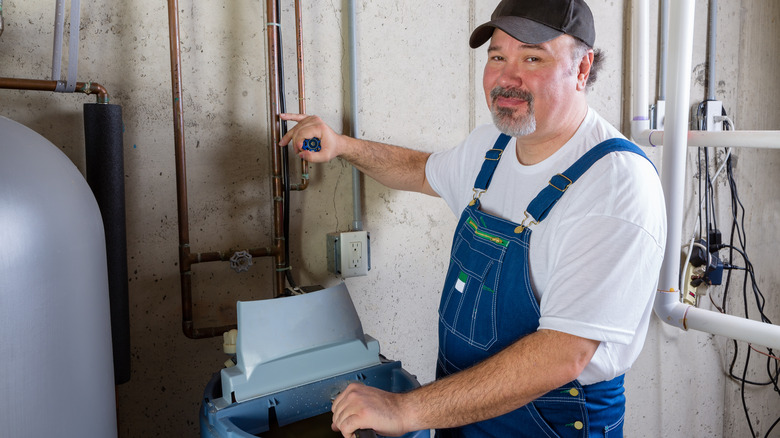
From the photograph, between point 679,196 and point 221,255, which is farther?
point 679,196

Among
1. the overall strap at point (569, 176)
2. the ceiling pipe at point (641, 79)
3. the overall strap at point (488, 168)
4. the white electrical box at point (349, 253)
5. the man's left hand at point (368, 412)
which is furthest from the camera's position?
the ceiling pipe at point (641, 79)

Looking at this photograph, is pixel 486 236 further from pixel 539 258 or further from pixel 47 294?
pixel 47 294

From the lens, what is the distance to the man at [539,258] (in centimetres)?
95

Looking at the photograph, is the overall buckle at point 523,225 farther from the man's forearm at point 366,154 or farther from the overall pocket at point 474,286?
the man's forearm at point 366,154

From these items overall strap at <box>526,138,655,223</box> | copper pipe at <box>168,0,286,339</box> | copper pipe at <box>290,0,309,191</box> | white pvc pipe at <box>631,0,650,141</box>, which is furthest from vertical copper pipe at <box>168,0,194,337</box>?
white pvc pipe at <box>631,0,650,141</box>

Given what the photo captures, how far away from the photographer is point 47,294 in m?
0.81

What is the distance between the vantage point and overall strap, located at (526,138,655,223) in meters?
1.04

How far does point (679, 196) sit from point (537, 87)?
761 mm

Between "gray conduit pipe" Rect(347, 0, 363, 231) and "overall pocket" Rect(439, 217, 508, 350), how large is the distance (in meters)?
0.35

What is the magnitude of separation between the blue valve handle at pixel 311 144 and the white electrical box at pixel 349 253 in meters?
0.25

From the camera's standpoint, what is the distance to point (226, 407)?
1.01m

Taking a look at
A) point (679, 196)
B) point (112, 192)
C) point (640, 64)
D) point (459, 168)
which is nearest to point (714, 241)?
point (679, 196)

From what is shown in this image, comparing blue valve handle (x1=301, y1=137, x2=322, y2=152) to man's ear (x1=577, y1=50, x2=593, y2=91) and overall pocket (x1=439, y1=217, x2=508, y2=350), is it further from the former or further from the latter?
man's ear (x1=577, y1=50, x2=593, y2=91)

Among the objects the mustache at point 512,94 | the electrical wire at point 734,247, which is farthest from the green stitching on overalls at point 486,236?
the electrical wire at point 734,247
